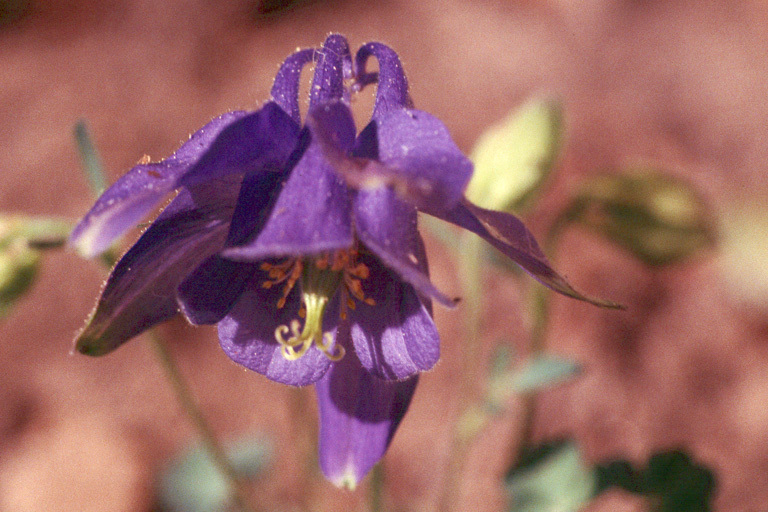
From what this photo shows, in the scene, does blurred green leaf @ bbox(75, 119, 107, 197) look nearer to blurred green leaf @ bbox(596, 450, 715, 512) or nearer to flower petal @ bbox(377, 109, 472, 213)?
flower petal @ bbox(377, 109, 472, 213)

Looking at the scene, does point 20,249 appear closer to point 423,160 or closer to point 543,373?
point 423,160

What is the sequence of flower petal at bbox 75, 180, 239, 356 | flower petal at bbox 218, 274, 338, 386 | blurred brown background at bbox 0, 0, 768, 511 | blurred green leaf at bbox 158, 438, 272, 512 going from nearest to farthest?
A: flower petal at bbox 75, 180, 239, 356 < flower petal at bbox 218, 274, 338, 386 < blurred green leaf at bbox 158, 438, 272, 512 < blurred brown background at bbox 0, 0, 768, 511

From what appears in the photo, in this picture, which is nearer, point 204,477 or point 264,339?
point 264,339

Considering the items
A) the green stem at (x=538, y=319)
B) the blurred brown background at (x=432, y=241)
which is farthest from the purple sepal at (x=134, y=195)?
the blurred brown background at (x=432, y=241)

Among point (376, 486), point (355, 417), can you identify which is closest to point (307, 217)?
Result: point (355, 417)

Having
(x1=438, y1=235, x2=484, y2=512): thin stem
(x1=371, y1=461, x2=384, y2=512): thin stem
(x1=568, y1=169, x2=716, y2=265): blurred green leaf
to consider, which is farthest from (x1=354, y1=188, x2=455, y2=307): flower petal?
(x1=568, y1=169, x2=716, y2=265): blurred green leaf

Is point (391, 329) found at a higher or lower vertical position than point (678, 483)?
higher

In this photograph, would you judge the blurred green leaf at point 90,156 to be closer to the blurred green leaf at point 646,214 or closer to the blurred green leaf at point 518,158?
the blurred green leaf at point 518,158
